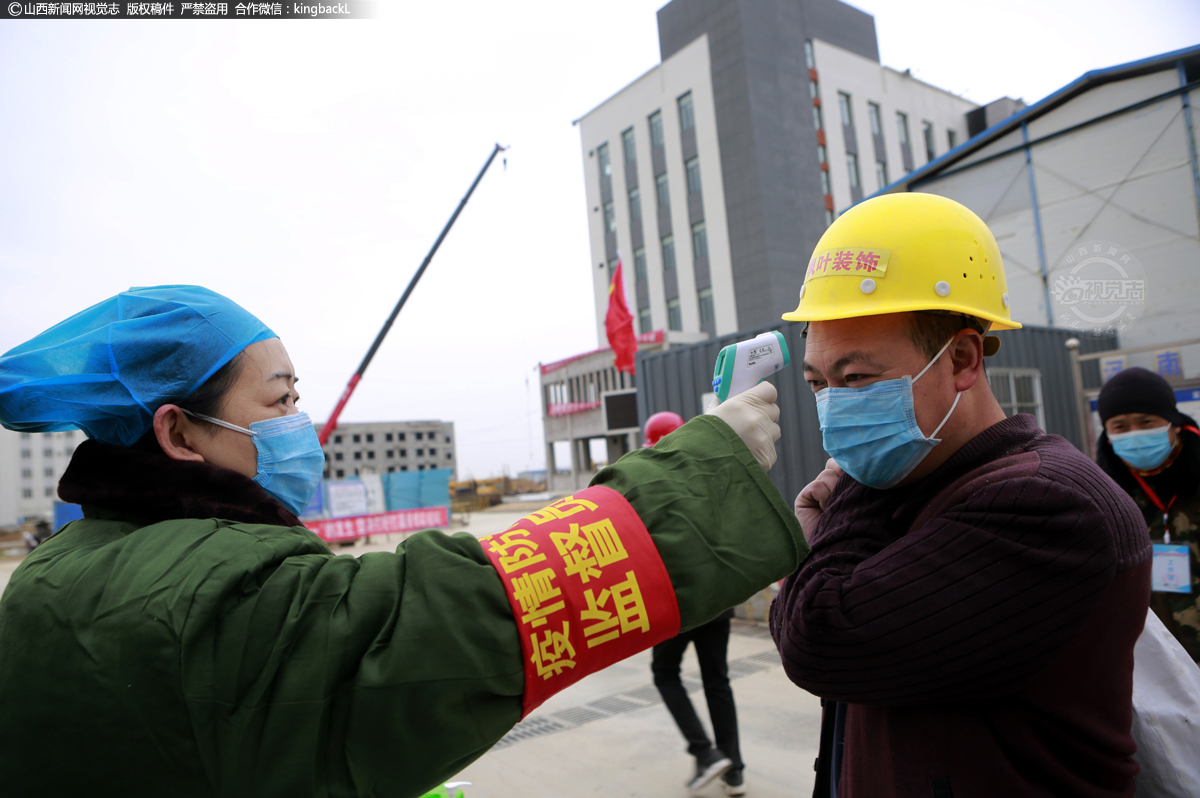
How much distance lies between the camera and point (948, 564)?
3.66 ft

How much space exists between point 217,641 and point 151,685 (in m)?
0.10

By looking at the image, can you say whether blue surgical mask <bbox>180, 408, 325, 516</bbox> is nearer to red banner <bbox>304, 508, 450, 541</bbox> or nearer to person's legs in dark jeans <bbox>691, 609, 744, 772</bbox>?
person's legs in dark jeans <bbox>691, 609, 744, 772</bbox>

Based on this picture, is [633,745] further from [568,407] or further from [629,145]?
[568,407]

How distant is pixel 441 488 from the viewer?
24.4 metres

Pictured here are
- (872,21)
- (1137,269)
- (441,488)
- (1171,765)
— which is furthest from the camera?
(872,21)

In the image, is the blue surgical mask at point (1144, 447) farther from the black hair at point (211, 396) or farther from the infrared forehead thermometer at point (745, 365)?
the black hair at point (211, 396)

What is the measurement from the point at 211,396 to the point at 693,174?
107 feet

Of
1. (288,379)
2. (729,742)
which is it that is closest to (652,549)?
(288,379)

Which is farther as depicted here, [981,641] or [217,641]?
[981,641]

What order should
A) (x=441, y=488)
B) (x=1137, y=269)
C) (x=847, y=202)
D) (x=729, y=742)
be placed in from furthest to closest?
(x=847, y=202), (x=441, y=488), (x=1137, y=269), (x=729, y=742)

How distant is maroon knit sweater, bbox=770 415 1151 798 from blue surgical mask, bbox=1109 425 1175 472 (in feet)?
8.20

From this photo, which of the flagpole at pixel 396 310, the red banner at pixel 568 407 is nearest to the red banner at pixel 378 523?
the flagpole at pixel 396 310

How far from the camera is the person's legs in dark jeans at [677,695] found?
4137mm

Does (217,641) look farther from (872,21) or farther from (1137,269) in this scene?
(872,21)
